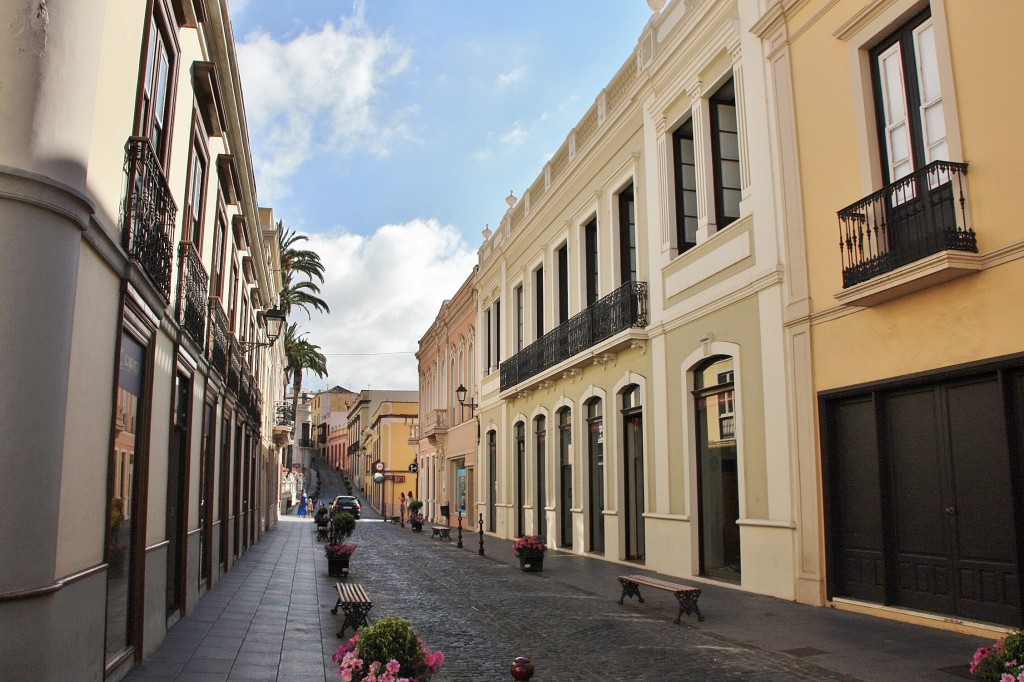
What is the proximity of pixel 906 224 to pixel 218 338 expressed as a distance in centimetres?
1036

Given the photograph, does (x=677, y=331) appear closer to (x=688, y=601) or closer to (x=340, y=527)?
(x=688, y=601)

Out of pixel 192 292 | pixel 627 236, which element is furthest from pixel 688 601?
pixel 627 236

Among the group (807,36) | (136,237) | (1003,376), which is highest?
(807,36)

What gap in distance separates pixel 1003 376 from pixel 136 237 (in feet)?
28.2

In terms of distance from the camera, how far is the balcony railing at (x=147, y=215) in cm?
699

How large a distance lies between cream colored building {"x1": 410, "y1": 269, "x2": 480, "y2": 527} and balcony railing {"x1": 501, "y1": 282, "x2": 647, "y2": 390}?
4.61 m

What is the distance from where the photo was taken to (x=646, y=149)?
1747 centimetres

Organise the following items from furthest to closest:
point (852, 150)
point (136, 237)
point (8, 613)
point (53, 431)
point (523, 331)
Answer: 1. point (523, 331)
2. point (852, 150)
3. point (136, 237)
4. point (53, 431)
5. point (8, 613)

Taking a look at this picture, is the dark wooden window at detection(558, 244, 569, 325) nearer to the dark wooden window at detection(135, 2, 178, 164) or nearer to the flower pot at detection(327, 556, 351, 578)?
the flower pot at detection(327, 556, 351, 578)

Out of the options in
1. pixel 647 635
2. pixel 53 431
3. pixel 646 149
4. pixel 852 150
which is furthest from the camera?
pixel 646 149

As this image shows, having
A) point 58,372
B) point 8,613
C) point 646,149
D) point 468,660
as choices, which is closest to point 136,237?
point 58,372

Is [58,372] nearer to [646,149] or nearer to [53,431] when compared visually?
[53,431]

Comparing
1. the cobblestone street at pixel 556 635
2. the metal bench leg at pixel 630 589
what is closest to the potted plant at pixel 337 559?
the cobblestone street at pixel 556 635

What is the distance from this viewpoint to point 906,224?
9.88 m
